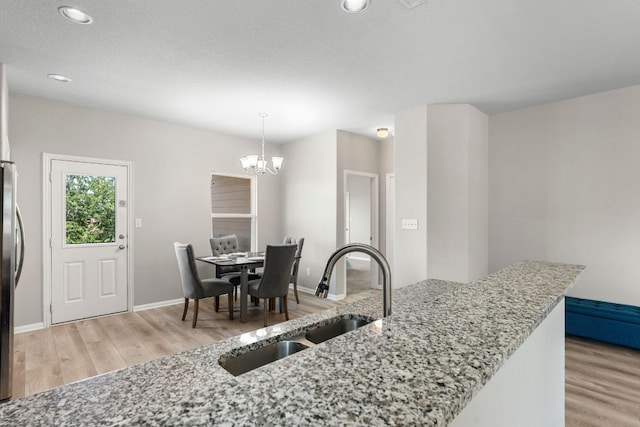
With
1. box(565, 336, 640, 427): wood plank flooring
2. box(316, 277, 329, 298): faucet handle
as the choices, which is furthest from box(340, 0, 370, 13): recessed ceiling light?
box(565, 336, 640, 427): wood plank flooring

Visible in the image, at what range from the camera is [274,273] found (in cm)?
378

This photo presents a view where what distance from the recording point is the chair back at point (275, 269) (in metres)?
3.71

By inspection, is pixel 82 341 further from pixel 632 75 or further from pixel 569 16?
pixel 632 75

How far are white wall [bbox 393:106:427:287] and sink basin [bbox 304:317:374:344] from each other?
2.87 meters

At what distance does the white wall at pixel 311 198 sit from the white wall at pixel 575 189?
7.34 feet

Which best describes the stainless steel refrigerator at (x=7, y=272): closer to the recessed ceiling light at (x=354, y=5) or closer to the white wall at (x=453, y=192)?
the recessed ceiling light at (x=354, y=5)

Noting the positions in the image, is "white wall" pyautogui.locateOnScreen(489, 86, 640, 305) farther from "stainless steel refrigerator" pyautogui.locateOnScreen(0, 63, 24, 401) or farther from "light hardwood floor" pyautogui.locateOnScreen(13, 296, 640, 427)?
"stainless steel refrigerator" pyautogui.locateOnScreen(0, 63, 24, 401)

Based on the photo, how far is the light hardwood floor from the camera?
2.29 m

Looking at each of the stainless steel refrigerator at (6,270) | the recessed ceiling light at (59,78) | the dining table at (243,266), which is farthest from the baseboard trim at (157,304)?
the recessed ceiling light at (59,78)

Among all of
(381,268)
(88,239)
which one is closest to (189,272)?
(88,239)

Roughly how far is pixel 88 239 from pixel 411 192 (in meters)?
4.04

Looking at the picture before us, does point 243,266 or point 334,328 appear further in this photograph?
point 243,266

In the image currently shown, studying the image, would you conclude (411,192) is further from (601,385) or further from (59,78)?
(59,78)

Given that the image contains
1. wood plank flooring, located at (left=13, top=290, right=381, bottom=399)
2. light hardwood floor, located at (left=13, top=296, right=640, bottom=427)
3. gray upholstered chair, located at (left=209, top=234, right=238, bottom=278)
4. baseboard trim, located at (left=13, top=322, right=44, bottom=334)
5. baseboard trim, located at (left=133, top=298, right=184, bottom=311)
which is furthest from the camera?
gray upholstered chair, located at (left=209, top=234, right=238, bottom=278)
